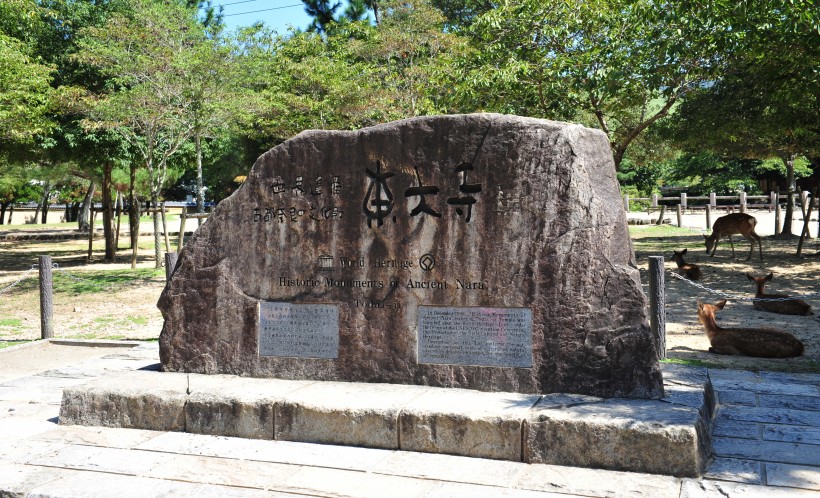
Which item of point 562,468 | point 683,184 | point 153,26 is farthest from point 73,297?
point 683,184

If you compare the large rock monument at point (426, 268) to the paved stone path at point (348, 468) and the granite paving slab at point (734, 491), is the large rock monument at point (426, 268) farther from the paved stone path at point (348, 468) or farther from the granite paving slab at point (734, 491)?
the granite paving slab at point (734, 491)

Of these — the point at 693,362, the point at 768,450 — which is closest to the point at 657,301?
the point at 693,362

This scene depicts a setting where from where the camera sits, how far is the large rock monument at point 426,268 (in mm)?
5539

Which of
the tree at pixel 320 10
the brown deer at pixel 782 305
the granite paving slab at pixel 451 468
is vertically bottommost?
the granite paving slab at pixel 451 468

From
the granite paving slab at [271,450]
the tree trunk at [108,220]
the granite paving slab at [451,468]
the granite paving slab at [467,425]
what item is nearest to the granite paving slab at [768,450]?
the granite paving slab at [467,425]

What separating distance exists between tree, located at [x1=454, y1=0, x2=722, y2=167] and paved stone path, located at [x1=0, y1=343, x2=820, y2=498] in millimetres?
8113

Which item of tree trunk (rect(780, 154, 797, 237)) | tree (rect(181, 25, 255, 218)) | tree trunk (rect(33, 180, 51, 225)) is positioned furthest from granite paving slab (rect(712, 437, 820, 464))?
tree trunk (rect(33, 180, 51, 225))

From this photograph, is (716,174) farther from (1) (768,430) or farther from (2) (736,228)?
(1) (768,430)

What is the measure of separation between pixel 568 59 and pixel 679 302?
15.9 feet

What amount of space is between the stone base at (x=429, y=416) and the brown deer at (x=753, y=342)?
91.5 inches

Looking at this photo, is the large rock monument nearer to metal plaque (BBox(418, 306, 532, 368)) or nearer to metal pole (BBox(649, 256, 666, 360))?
metal plaque (BBox(418, 306, 532, 368))

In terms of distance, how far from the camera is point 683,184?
1721 inches

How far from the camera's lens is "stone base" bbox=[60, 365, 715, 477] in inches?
190

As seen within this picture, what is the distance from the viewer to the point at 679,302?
12398 millimetres
